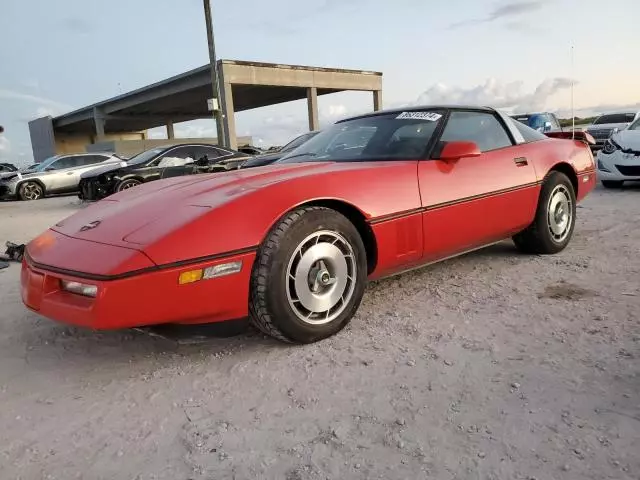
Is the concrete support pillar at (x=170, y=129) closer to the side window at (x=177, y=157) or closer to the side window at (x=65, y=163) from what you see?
the side window at (x=65, y=163)

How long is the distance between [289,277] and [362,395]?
0.67m

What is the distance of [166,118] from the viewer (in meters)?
42.7

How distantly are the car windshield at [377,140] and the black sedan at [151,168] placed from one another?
5.65 m

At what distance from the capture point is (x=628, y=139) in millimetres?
7402

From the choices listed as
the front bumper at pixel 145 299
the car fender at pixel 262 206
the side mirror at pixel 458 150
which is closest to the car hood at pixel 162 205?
the car fender at pixel 262 206

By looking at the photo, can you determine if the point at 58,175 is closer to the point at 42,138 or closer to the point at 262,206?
the point at 262,206

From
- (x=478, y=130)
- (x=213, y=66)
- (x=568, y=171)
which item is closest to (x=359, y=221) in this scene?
(x=478, y=130)

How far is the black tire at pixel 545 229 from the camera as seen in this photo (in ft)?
12.5

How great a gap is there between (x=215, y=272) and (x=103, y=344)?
0.87 m

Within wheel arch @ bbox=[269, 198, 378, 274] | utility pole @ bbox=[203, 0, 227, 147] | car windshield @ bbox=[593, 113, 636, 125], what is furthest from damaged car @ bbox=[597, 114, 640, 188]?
utility pole @ bbox=[203, 0, 227, 147]

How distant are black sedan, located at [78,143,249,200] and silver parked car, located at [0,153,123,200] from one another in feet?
11.5

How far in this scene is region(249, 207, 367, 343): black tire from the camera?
91.1 inches

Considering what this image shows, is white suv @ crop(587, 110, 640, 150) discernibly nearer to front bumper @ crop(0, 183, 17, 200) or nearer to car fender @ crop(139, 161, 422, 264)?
car fender @ crop(139, 161, 422, 264)

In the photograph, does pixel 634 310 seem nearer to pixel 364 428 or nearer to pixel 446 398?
pixel 446 398
